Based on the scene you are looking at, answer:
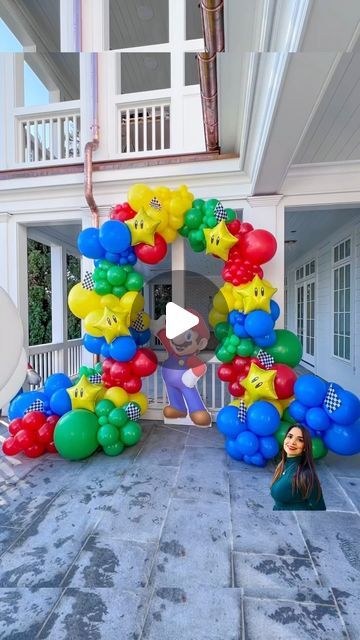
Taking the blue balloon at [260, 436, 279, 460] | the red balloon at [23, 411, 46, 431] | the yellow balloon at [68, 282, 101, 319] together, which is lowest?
the blue balloon at [260, 436, 279, 460]

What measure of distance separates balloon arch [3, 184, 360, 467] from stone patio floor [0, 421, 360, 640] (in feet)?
0.94

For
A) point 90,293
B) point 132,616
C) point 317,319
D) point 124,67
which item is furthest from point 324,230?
point 132,616

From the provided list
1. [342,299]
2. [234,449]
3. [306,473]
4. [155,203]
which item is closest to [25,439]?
[234,449]

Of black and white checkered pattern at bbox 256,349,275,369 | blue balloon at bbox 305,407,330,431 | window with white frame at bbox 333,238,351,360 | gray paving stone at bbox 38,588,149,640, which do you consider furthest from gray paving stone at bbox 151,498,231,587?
window with white frame at bbox 333,238,351,360

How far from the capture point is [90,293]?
111 inches

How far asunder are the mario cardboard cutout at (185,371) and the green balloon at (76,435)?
988 mm

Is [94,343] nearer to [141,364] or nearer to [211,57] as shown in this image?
[141,364]

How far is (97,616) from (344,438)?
6.12 feet

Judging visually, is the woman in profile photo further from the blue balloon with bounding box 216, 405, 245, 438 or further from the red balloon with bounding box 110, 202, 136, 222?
the red balloon with bounding box 110, 202, 136, 222

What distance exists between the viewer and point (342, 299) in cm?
460

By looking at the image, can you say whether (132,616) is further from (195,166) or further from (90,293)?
(195,166)

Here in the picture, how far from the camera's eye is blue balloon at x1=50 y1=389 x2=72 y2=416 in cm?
273

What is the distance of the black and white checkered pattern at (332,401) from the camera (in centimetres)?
222

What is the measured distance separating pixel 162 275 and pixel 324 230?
2.99 metres
